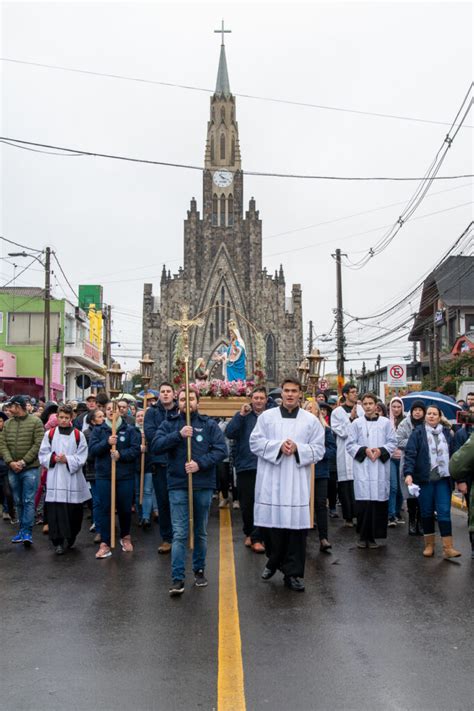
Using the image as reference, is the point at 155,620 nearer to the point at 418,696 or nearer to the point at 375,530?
→ the point at 418,696

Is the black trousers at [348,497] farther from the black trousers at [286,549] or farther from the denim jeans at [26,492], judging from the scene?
the denim jeans at [26,492]

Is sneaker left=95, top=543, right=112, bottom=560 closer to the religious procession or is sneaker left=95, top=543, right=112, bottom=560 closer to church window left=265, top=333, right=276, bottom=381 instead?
the religious procession

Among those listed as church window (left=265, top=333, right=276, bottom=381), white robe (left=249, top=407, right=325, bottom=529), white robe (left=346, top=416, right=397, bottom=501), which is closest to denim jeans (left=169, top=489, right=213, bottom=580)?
white robe (left=249, top=407, right=325, bottom=529)

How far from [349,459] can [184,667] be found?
19.0 feet

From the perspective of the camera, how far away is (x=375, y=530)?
27.0 ft

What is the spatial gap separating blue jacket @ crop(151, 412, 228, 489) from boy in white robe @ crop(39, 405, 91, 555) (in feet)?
6.78

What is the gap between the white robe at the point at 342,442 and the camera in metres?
9.84

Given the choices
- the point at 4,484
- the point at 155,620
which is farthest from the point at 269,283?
the point at 155,620

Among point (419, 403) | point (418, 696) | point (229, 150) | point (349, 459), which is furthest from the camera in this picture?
point (229, 150)

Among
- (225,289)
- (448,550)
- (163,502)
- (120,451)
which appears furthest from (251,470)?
(225,289)

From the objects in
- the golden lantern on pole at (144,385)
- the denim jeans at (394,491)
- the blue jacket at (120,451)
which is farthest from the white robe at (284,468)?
the denim jeans at (394,491)

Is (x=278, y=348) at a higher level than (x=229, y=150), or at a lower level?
lower

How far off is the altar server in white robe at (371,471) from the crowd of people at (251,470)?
0.01 meters

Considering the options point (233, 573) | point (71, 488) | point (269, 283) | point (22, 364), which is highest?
point (269, 283)
